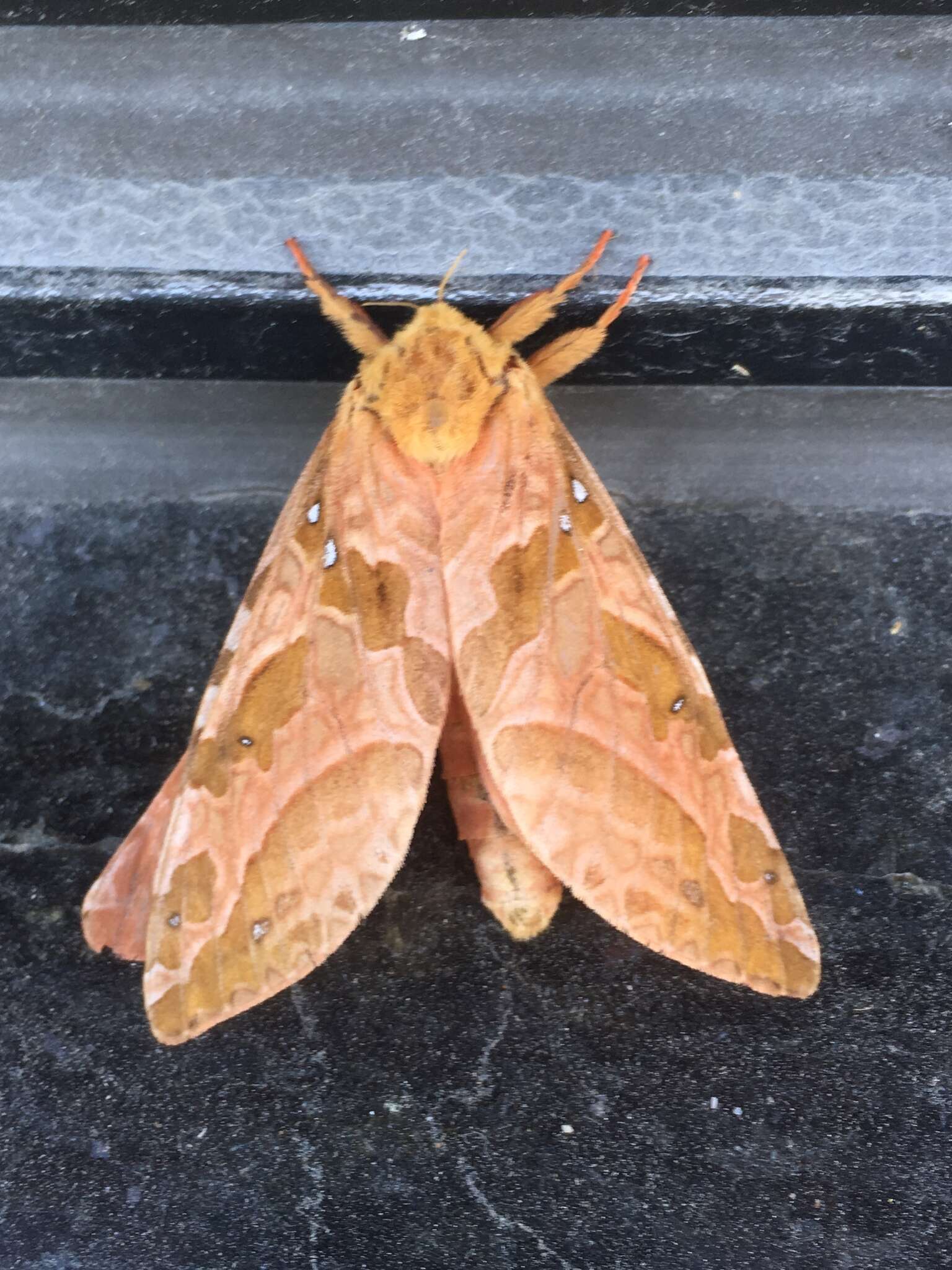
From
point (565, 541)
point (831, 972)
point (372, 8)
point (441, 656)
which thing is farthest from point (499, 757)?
point (372, 8)

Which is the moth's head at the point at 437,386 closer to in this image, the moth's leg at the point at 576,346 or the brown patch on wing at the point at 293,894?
the moth's leg at the point at 576,346

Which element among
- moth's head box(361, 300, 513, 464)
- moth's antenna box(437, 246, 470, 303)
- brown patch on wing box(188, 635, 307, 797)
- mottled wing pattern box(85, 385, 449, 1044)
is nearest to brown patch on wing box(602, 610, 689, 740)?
mottled wing pattern box(85, 385, 449, 1044)

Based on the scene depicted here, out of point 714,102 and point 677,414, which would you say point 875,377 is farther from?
point 714,102

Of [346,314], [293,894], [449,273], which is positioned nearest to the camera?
[293,894]

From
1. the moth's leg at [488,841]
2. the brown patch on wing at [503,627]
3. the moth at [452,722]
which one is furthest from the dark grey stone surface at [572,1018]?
the brown patch on wing at [503,627]

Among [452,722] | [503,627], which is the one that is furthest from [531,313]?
[452,722]

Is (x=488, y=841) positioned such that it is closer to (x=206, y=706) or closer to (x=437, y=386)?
(x=206, y=706)

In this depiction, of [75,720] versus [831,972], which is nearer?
[831,972]

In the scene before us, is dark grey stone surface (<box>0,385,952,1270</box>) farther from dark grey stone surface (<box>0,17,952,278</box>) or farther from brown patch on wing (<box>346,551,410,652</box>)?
brown patch on wing (<box>346,551,410,652</box>)
